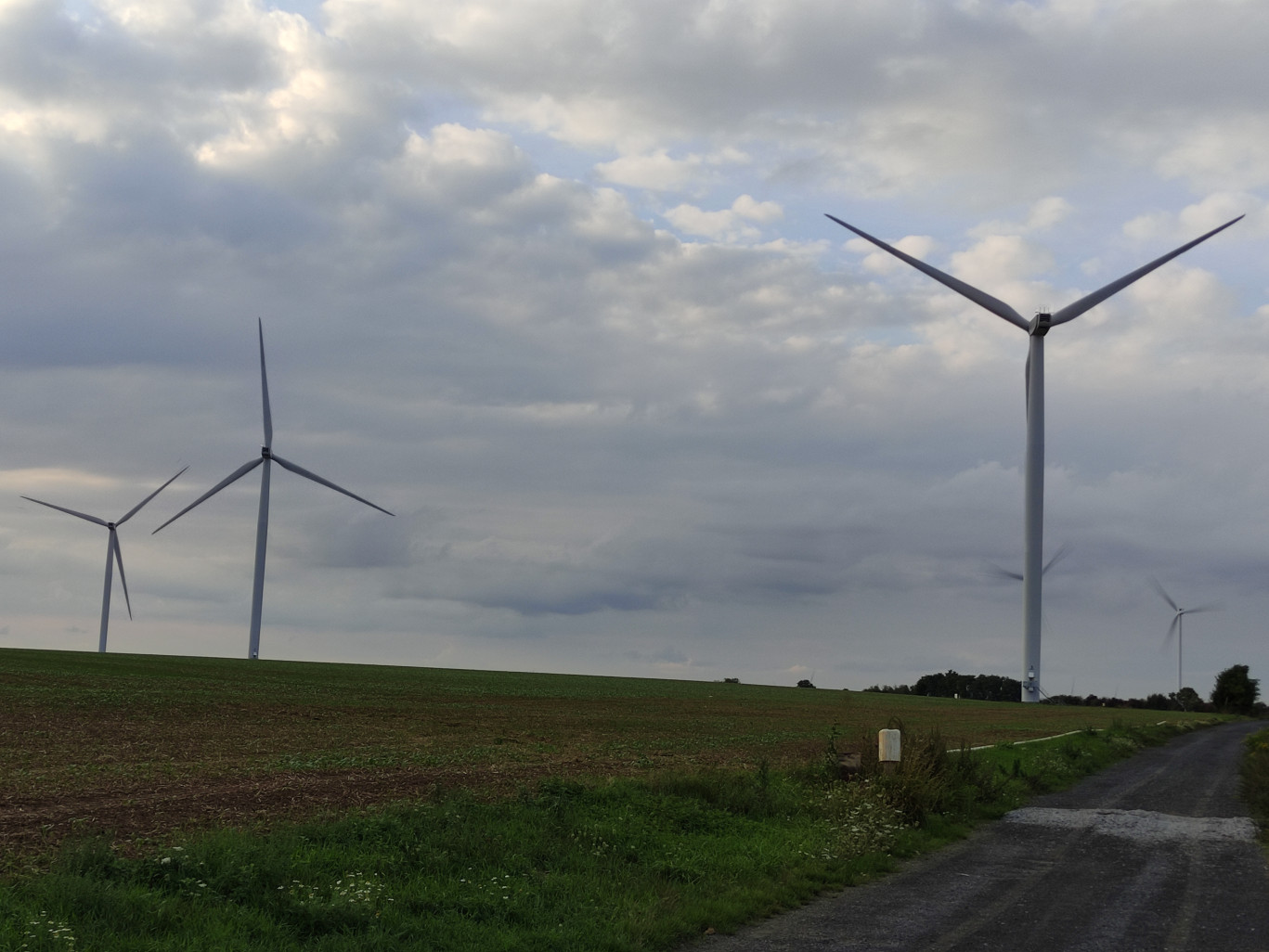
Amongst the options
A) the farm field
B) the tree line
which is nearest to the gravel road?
the farm field

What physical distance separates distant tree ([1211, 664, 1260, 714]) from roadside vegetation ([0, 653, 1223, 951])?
13403 centimetres

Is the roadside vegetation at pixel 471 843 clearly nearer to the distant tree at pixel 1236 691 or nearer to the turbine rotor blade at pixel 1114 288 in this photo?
the turbine rotor blade at pixel 1114 288

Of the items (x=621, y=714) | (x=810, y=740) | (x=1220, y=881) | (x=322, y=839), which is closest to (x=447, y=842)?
(x=322, y=839)

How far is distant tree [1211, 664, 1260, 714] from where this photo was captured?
15412cm

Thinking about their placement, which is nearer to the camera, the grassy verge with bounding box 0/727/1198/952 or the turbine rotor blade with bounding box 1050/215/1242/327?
the grassy verge with bounding box 0/727/1198/952

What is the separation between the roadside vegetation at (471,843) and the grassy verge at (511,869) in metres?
0.04

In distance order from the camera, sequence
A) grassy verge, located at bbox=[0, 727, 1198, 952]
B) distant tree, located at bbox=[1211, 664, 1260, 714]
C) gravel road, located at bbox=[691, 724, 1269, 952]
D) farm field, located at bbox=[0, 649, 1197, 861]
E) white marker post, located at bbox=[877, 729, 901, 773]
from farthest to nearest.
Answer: distant tree, located at bbox=[1211, 664, 1260, 714], white marker post, located at bbox=[877, 729, 901, 773], farm field, located at bbox=[0, 649, 1197, 861], gravel road, located at bbox=[691, 724, 1269, 952], grassy verge, located at bbox=[0, 727, 1198, 952]

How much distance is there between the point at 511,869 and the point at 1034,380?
73324 mm

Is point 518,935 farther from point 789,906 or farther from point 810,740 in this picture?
point 810,740

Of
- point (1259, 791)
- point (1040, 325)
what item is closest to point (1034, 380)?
point (1040, 325)

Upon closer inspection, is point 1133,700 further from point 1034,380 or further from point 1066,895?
point 1066,895

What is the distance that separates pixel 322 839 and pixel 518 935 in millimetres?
4242

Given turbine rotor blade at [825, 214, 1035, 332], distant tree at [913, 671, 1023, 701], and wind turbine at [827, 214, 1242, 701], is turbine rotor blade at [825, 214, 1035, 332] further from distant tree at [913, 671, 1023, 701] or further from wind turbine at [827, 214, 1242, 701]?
Answer: distant tree at [913, 671, 1023, 701]

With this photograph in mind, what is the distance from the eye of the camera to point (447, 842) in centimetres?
1636
